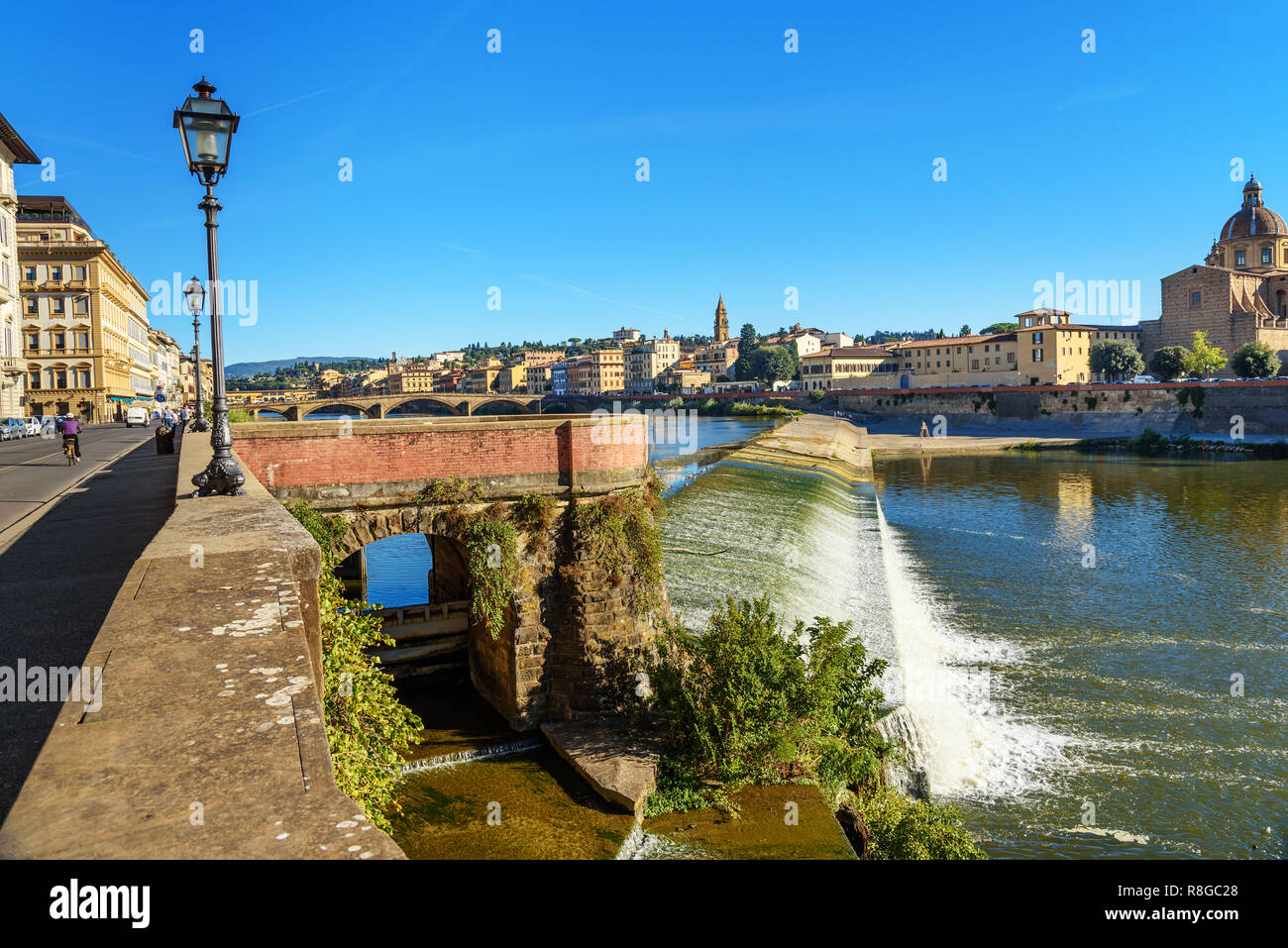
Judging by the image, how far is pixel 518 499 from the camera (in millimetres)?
14547

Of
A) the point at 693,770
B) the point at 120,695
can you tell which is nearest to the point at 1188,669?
the point at 693,770

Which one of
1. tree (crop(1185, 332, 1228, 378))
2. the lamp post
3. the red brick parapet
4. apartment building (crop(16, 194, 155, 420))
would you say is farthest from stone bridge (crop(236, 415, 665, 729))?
tree (crop(1185, 332, 1228, 378))

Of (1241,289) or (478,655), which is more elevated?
(1241,289)

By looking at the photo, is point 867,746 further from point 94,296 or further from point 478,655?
point 94,296

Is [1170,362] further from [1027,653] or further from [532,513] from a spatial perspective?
[532,513]

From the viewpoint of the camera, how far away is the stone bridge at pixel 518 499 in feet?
43.7

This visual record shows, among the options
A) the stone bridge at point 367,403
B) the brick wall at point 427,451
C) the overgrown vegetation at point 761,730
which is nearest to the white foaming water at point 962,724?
the overgrown vegetation at point 761,730

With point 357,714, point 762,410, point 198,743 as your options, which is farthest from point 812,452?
point 762,410

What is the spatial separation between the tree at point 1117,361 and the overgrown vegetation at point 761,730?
100498 mm

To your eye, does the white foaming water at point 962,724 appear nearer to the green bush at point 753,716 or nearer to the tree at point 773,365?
the green bush at point 753,716

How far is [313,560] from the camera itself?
18.1ft
